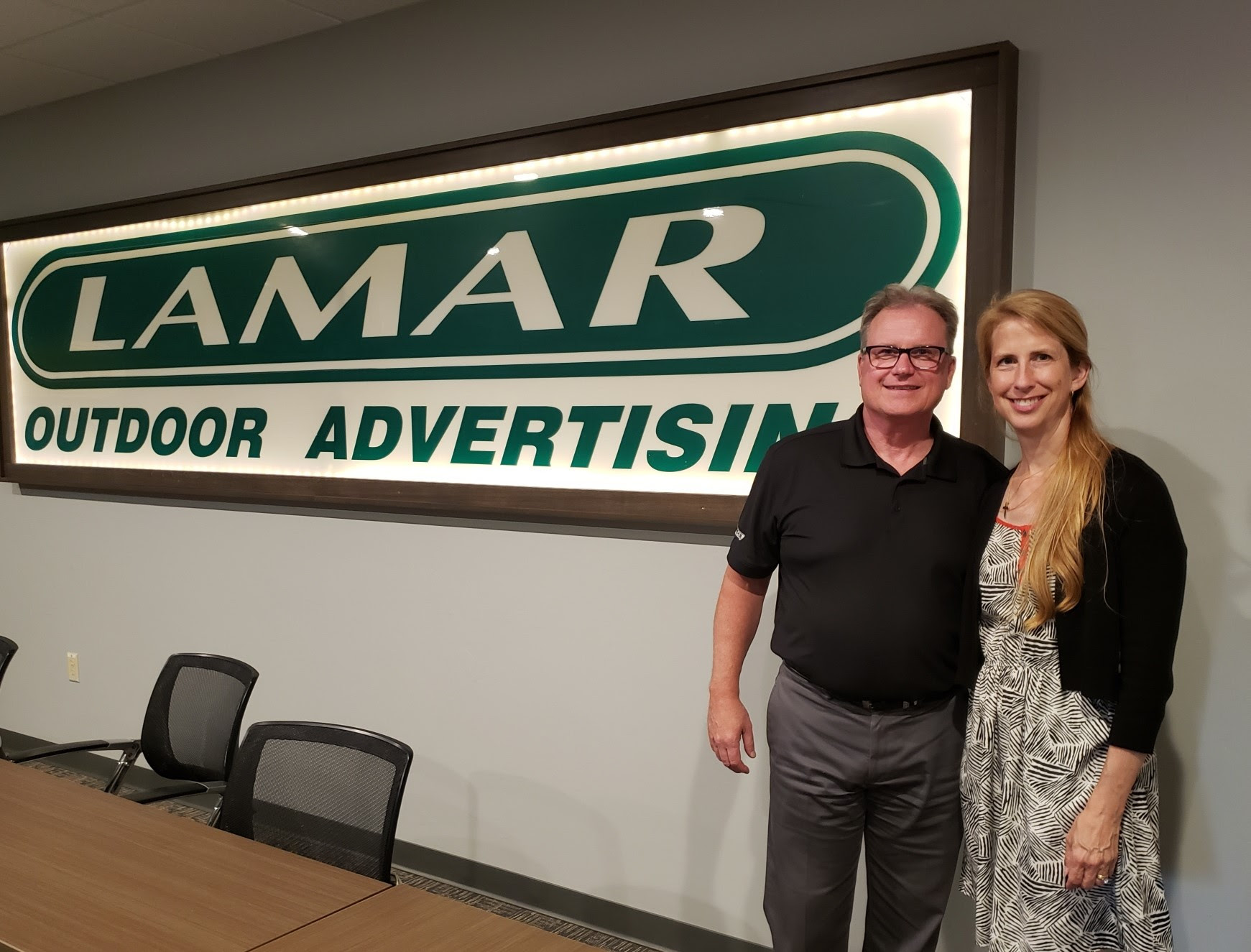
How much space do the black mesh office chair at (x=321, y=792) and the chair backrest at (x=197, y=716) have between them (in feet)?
1.72

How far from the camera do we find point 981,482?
2.10 meters

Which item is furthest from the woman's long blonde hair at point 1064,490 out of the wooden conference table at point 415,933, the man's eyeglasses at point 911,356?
the wooden conference table at point 415,933

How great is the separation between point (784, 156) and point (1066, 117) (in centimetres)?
68

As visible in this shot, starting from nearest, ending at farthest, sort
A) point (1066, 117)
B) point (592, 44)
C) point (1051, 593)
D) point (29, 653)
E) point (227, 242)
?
1. point (1051, 593)
2. point (1066, 117)
3. point (592, 44)
4. point (227, 242)
5. point (29, 653)

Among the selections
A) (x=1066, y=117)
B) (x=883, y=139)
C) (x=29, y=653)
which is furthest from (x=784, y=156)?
(x=29, y=653)

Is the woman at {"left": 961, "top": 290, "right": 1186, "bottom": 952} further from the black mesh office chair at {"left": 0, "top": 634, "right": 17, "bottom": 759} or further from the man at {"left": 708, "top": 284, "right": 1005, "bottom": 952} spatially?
the black mesh office chair at {"left": 0, "top": 634, "right": 17, "bottom": 759}

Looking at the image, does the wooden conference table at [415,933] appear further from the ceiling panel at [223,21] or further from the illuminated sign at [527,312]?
the ceiling panel at [223,21]

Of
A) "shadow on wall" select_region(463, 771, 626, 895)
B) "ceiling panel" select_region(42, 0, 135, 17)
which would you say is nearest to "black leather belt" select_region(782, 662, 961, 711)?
"shadow on wall" select_region(463, 771, 626, 895)

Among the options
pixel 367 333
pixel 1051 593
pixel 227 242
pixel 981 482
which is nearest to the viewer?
pixel 1051 593

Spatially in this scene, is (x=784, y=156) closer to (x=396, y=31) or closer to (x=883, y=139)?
(x=883, y=139)

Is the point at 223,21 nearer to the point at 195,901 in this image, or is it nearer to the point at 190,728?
the point at 190,728

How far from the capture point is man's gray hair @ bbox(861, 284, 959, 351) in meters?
2.09

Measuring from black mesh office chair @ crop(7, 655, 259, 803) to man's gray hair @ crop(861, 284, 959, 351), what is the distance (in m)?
1.82

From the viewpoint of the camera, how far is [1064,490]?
1835 millimetres
